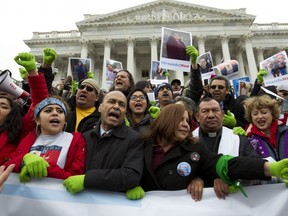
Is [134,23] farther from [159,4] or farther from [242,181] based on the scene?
[242,181]

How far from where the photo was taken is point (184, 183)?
2.97m

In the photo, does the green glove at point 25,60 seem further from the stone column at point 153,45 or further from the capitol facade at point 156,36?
the stone column at point 153,45

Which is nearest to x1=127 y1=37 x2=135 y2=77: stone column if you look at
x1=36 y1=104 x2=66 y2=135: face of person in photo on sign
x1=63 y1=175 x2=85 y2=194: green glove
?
x1=36 y1=104 x2=66 y2=135: face of person in photo on sign

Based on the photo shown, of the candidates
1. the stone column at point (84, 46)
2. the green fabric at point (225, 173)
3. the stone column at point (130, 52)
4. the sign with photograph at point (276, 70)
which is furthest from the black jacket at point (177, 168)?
the stone column at point (84, 46)

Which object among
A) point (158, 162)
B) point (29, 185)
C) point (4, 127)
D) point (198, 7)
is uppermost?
point (198, 7)

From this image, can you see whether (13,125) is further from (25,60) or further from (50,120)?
(25,60)

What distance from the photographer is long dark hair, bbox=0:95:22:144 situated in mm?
3629

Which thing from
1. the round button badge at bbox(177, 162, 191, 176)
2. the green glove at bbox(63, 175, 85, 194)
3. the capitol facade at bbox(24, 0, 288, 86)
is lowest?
the green glove at bbox(63, 175, 85, 194)

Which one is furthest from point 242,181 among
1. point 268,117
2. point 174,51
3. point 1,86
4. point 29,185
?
point 174,51

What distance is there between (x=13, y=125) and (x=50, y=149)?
89 cm

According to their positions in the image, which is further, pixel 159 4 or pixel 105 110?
pixel 159 4

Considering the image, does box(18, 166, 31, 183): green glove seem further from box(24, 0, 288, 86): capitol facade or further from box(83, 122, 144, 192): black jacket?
box(24, 0, 288, 86): capitol facade

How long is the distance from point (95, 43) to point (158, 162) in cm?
4045

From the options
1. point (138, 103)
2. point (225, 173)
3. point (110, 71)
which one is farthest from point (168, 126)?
point (110, 71)
